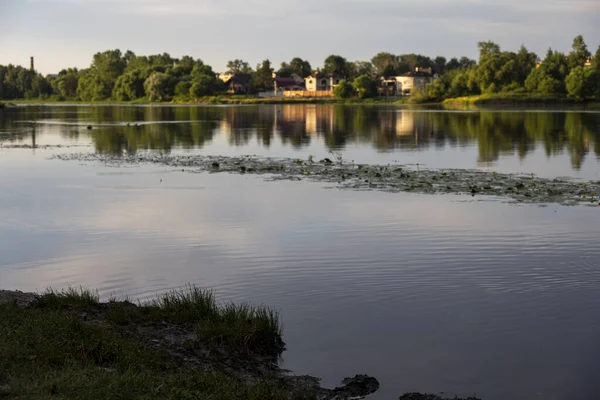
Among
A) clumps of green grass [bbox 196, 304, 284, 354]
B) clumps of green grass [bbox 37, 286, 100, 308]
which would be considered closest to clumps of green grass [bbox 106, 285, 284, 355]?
clumps of green grass [bbox 196, 304, 284, 354]

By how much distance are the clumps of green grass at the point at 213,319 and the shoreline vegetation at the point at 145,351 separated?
0.02 metres

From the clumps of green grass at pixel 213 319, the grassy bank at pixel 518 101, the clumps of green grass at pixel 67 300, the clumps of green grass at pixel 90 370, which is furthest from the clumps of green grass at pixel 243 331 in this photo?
the grassy bank at pixel 518 101

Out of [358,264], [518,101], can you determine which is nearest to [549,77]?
[518,101]

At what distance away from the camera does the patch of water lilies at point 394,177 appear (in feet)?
94.0

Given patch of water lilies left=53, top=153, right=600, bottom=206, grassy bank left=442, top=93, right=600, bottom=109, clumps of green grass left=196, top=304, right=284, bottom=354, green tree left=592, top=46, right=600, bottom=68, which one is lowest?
clumps of green grass left=196, top=304, right=284, bottom=354

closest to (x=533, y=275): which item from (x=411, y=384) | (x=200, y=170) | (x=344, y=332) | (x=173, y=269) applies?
(x=344, y=332)

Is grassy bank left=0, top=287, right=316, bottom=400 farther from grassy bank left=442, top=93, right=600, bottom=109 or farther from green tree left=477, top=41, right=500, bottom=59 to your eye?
green tree left=477, top=41, right=500, bottom=59

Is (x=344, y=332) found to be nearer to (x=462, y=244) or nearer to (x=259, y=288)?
(x=259, y=288)

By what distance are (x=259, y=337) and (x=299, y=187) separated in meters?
19.1

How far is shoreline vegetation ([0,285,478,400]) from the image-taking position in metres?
9.04

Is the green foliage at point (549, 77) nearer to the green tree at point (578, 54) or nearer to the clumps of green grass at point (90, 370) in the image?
the green tree at point (578, 54)

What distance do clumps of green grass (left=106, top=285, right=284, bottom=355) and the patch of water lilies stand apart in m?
16.5

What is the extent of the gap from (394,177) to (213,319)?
21509 millimetres

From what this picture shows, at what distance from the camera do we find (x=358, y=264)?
→ 17.9 meters
